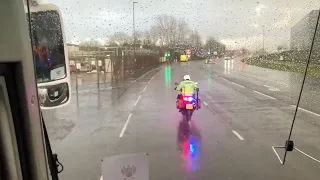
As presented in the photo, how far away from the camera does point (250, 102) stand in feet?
23.8

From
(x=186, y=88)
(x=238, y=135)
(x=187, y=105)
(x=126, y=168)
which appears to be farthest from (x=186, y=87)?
(x=126, y=168)

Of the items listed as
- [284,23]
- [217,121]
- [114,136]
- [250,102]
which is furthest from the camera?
[250,102]

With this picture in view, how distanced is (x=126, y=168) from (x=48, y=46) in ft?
2.37

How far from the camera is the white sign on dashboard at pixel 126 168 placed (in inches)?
76.0

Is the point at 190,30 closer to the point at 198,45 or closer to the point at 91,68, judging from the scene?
the point at 198,45

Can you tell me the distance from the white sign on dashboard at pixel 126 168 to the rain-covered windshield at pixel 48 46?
0.52 meters

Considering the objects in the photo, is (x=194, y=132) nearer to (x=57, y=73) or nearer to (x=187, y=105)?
(x=187, y=105)

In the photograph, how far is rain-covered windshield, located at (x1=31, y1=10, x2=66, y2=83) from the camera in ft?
5.58

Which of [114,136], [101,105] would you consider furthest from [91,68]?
[101,105]

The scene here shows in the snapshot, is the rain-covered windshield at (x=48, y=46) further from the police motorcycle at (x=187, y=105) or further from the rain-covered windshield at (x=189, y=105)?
the police motorcycle at (x=187, y=105)

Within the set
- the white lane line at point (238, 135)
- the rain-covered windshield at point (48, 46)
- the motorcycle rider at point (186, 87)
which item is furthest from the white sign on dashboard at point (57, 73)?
the white lane line at point (238, 135)

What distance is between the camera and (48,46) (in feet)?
5.87

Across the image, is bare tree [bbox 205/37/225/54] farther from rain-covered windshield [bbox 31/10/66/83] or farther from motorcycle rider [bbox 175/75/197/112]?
motorcycle rider [bbox 175/75/197/112]

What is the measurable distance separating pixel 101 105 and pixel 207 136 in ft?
9.35
